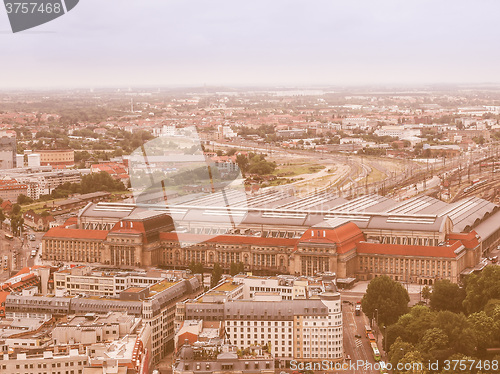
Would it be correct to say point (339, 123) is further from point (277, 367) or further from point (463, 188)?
point (277, 367)

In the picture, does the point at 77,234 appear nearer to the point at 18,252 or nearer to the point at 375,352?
the point at 18,252

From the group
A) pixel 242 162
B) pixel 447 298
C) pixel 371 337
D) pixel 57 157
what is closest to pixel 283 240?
pixel 447 298

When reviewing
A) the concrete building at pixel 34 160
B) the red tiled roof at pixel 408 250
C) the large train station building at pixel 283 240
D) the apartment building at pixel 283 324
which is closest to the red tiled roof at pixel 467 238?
the large train station building at pixel 283 240

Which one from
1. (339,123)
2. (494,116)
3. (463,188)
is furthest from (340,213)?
(494,116)

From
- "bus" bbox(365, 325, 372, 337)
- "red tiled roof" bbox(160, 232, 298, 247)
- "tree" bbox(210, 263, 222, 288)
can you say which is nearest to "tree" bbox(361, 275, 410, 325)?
"bus" bbox(365, 325, 372, 337)

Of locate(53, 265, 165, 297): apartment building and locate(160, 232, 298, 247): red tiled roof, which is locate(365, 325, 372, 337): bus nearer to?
locate(53, 265, 165, 297): apartment building
